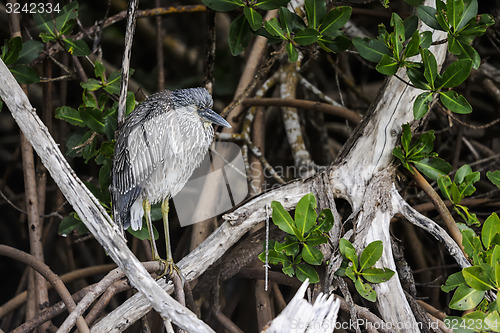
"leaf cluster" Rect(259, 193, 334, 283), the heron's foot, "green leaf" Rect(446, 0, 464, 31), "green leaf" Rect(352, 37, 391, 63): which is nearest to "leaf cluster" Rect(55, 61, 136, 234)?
the heron's foot

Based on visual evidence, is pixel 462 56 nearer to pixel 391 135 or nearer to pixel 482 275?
pixel 391 135

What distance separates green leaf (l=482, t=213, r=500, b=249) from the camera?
1.25m

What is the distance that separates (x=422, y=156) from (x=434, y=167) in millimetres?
42

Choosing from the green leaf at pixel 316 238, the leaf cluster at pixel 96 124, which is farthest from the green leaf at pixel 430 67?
the leaf cluster at pixel 96 124

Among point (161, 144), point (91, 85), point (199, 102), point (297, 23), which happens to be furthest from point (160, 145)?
point (297, 23)

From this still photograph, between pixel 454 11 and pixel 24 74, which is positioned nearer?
Answer: pixel 454 11

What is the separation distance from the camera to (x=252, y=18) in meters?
1.37

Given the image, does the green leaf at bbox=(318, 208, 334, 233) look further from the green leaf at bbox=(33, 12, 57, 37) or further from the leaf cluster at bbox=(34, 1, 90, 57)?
the green leaf at bbox=(33, 12, 57, 37)

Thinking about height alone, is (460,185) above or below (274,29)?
below

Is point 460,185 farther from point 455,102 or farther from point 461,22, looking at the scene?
point 461,22

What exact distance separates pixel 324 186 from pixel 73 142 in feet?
2.30

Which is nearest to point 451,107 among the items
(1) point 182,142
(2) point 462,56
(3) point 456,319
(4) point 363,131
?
(2) point 462,56

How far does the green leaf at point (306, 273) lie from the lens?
1.33 meters

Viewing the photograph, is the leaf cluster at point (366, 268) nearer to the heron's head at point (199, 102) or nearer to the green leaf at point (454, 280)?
the green leaf at point (454, 280)
